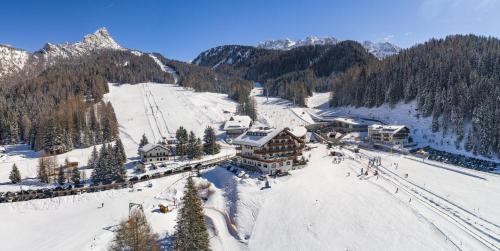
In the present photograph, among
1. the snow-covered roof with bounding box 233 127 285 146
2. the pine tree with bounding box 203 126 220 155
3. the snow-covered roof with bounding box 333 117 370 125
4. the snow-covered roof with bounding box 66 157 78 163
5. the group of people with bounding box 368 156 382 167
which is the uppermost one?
the snow-covered roof with bounding box 333 117 370 125

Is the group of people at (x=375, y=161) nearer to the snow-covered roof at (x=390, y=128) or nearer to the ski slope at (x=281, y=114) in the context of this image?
the snow-covered roof at (x=390, y=128)

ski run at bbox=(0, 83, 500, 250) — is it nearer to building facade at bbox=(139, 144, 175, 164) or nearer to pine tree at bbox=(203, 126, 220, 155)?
building facade at bbox=(139, 144, 175, 164)

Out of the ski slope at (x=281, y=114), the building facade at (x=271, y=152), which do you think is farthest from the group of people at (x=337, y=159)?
the ski slope at (x=281, y=114)

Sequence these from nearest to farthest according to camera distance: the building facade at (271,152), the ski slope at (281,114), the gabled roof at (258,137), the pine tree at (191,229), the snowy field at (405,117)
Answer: the pine tree at (191,229), the building facade at (271,152), the gabled roof at (258,137), the snowy field at (405,117), the ski slope at (281,114)

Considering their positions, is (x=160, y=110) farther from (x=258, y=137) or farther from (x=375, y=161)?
(x=375, y=161)

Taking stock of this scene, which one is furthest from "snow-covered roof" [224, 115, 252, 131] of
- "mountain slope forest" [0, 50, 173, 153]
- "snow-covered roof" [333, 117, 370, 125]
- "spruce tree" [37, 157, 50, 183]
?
"spruce tree" [37, 157, 50, 183]

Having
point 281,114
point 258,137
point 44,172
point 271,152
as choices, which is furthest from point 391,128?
point 44,172

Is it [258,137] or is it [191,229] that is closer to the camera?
[191,229]
